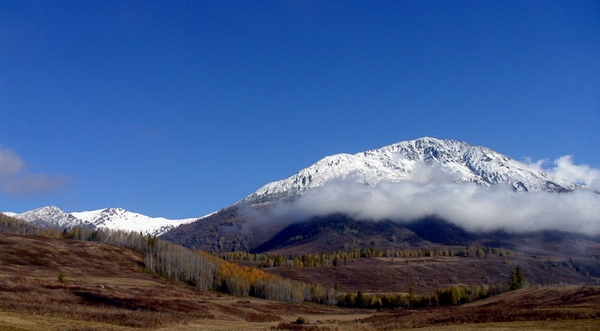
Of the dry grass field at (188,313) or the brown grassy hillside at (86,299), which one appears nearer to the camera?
the dry grass field at (188,313)

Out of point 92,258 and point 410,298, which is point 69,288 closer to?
point 92,258

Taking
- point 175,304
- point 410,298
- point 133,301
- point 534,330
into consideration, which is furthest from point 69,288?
point 410,298

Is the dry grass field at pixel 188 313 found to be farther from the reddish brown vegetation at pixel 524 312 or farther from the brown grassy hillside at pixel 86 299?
the brown grassy hillside at pixel 86 299

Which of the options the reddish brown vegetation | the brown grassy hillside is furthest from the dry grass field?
the brown grassy hillside

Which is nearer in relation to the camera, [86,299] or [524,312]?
[524,312]

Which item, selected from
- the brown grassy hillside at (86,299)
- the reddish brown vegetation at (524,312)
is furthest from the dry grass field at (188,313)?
the brown grassy hillside at (86,299)

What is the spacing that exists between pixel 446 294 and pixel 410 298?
45.2ft

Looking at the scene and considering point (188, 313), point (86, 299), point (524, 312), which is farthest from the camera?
point (86, 299)

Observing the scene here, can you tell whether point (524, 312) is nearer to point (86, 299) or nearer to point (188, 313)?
point (188, 313)

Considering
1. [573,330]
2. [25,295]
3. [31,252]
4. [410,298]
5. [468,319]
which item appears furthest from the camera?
[410,298]

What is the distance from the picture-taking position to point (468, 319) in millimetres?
66000

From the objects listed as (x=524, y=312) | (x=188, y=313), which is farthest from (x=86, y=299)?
(x=524, y=312)

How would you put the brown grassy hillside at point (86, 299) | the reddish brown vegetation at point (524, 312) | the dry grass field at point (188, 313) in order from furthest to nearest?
1. the reddish brown vegetation at point (524, 312)
2. the brown grassy hillside at point (86, 299)
3. the dry grass field at point (188, 313)

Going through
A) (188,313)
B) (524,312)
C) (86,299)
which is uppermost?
(86,299)
